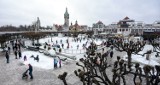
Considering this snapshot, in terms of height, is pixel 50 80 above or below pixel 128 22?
below

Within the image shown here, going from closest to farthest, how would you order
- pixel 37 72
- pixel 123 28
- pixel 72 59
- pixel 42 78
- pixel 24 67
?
pixel 42 78
pixel 37 72
pixel 24 67
pixel 72 59
pixel 123 28

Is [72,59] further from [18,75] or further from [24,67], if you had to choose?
[18,75]

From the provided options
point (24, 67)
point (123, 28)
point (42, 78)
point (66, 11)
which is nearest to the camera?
point (42, 78)

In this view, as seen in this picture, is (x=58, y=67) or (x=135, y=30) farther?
(x=135, y=30)

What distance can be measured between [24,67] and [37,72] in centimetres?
252

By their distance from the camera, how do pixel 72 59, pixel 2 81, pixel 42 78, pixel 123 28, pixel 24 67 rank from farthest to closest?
pixel 123 28
pixel 72 59
pixel 24 67
pixel 42 78
pixel 2 81

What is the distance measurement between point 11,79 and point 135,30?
105 m

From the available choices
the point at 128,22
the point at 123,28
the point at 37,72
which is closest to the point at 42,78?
the point at 37,72

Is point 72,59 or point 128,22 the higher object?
point 128,22

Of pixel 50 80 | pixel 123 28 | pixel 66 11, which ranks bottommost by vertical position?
pixel 50 80

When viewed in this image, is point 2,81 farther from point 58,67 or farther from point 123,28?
point 123,28

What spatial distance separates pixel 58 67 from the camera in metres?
18.2

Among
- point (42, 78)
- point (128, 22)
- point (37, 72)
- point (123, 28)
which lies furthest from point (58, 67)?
point (128, 22)

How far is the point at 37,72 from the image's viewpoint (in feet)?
52.8
